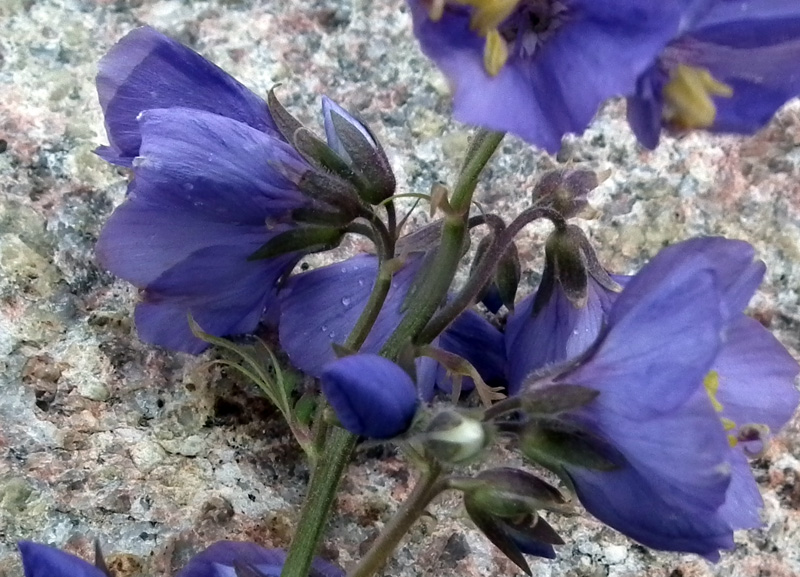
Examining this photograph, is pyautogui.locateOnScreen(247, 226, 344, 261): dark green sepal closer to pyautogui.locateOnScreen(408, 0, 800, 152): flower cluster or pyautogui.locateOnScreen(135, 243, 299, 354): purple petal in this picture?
pyautogui.locateOnScreen(135, 243, 299, 354): purple petal

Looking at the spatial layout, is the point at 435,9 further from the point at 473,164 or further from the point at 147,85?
the point at 147,85

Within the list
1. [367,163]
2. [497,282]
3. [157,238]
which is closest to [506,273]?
[497,282]

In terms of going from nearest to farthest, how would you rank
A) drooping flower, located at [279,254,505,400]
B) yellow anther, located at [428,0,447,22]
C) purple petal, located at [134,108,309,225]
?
yellow anther, located at [428,0,447,22] → purple petal, located at [134,108,309,225] → drooping flower, located at [279,254,505,400]

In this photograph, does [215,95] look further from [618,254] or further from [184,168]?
[618,254]

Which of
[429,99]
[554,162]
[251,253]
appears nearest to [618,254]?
[554,162]

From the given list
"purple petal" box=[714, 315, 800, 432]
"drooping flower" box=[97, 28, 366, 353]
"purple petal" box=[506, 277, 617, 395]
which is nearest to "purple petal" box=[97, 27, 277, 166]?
"drooping flower" box=[97, 28, 366, 353]
